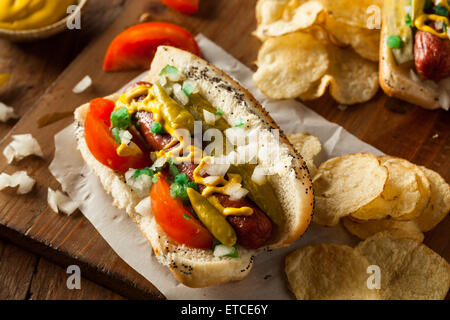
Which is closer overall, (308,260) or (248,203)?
(248,203)

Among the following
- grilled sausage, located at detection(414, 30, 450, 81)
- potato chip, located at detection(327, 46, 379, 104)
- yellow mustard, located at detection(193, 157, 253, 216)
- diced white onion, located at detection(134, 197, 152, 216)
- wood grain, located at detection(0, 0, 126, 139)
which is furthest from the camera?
wood grain, located at detection(0, 0, 126, 139)

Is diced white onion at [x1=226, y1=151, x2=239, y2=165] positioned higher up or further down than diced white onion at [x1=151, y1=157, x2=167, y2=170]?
further down

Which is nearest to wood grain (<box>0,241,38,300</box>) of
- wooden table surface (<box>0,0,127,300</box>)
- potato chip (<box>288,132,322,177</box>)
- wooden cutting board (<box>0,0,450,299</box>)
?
wooden table surface (<box>0,0,127,300</box>)

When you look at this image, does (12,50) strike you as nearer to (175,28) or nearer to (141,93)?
(175,28)

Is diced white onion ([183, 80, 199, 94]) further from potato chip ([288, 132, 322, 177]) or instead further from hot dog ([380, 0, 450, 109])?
hot dog ([380, 0, 450, 109])

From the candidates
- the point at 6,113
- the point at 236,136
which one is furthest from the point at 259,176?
the point at 6,113

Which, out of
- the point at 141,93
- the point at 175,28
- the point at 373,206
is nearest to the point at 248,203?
the point at 373,206
